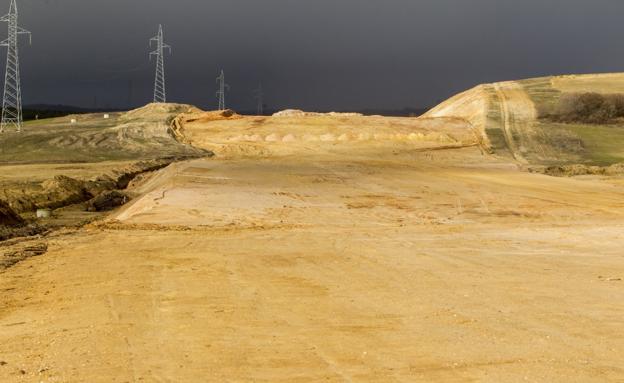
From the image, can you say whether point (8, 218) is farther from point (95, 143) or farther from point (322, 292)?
point (95, 143)

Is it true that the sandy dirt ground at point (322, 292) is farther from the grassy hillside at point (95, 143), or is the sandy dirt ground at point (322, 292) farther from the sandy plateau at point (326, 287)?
the grassy hillside at point (95, 143)

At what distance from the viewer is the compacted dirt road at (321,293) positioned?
20.2ft

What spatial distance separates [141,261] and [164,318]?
3708 millimetres

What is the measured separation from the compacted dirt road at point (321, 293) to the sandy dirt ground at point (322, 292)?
3 cm

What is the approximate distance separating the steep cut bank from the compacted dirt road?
11668 mm

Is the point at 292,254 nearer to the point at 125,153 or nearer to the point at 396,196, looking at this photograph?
the point at 396,196

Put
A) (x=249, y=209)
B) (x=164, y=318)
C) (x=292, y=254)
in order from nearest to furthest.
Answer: (x=164, y=318) → (x=292, y=254) → (x=249, y=209)

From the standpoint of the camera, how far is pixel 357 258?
11.7m

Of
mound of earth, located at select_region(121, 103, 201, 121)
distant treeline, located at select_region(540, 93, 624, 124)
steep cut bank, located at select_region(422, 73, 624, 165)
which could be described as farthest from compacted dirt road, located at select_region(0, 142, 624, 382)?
mound of earth, located at select_region(121, 103, 201, 121)

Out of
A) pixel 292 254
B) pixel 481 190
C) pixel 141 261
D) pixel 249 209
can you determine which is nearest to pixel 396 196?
pixel 481 190

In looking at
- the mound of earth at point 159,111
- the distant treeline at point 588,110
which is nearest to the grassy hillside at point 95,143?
Result: the mound of earth at point 159,111

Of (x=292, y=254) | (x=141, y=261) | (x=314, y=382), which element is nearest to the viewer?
(x=314, y=382)

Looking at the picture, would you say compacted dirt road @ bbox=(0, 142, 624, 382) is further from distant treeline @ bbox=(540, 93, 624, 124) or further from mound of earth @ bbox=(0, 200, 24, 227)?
distant treeline @ bbox=(540, 93, 624, 124)

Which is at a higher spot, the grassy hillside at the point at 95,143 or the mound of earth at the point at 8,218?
the grassy hillside at the point at 95,143
